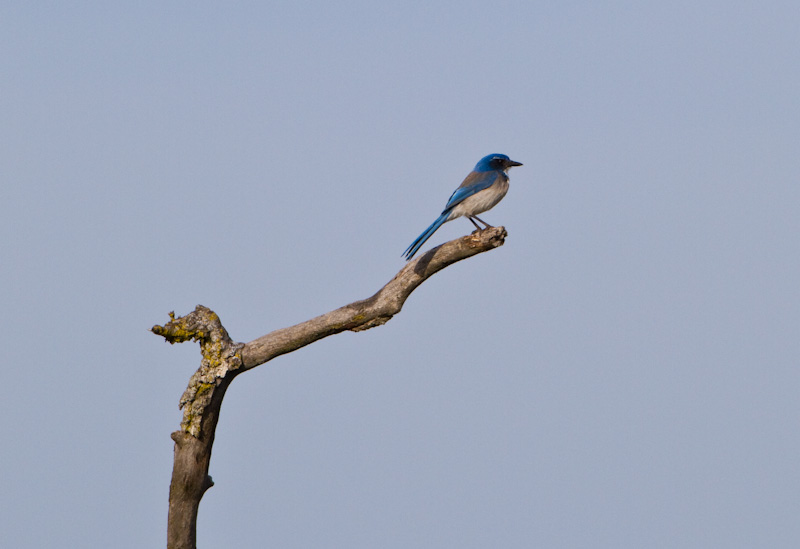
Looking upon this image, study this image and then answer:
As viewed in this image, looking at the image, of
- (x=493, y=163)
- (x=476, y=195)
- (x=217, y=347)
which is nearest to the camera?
(x=217, y=347)

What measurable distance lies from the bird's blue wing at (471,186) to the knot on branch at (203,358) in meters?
3.36

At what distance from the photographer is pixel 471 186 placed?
33.5 ft

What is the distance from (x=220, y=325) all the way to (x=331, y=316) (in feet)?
4.02

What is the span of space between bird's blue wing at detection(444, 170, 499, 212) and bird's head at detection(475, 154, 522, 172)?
260 mm

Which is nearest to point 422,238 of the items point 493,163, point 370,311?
point 370,311

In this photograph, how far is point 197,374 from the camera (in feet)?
27.2

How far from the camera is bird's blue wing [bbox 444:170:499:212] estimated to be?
9960mm

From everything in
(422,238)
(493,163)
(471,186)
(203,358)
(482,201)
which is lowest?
(203,358)

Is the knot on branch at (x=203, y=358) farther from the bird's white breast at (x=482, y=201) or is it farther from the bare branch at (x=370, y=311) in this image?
the bird's white breast at (x=482, y=201)

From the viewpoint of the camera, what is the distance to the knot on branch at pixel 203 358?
26.9 feet

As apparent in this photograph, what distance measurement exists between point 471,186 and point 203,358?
13.8ft

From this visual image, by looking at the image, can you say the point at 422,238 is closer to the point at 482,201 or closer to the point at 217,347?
the point at 482,201

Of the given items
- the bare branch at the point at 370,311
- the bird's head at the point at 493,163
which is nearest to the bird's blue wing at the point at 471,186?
the bird's head at the point at 493,163

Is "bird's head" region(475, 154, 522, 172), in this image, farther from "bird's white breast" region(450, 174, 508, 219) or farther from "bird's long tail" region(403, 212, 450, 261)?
"bird's long tail" region(403, 212, 450, 261)
